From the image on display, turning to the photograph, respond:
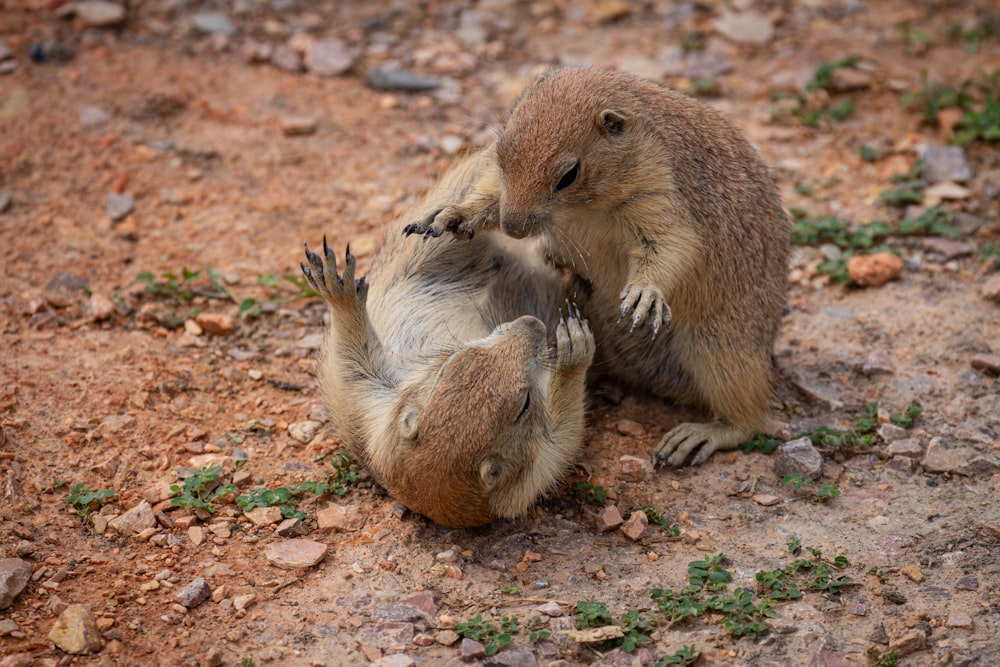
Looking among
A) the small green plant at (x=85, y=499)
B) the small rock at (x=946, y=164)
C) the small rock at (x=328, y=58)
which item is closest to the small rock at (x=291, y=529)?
the small green plant at (x=85, y=499)

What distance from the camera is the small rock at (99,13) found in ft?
27.8

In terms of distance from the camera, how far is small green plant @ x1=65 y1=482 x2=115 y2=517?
186 inches

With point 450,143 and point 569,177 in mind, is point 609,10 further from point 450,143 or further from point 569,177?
point 569,177

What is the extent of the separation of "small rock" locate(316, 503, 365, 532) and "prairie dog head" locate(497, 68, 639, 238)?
1.50m

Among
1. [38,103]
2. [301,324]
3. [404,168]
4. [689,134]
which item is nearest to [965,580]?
[689,134]

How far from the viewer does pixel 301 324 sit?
6277mm

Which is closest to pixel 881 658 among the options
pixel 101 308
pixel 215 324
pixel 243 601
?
pixel 243 601

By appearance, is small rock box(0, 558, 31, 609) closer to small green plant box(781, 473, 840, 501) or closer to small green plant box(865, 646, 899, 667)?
small green plant box(865, 646, 899, 667)

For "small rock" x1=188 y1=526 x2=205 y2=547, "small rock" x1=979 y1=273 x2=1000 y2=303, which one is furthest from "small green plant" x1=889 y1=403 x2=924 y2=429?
"small rock" x1=188 y1=526 x2=205 y2=547

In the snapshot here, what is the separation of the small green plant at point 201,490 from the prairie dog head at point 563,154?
179 centimetres

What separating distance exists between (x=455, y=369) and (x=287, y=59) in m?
4.78

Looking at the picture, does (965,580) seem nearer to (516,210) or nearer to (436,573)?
(436,573)

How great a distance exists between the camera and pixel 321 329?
6219 mm

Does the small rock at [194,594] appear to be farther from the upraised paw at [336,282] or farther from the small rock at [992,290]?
the small rock at [992,290]
